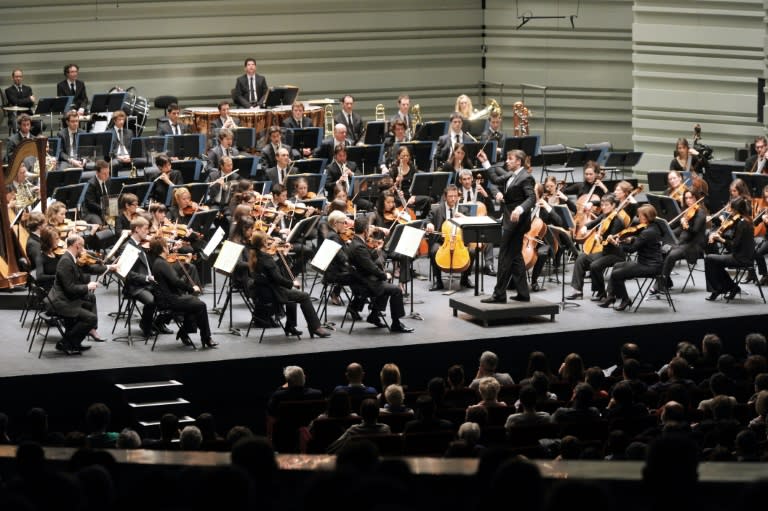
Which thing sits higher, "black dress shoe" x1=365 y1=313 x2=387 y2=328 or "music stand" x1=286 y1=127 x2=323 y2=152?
"music stand" x1=286 y1=127 x2=323 y2=152

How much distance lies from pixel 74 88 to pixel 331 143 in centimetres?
536

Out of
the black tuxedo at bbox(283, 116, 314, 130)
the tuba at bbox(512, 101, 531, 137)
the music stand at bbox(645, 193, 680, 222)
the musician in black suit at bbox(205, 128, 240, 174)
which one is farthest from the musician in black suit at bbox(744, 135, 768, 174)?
the musician in black suit at bbox(205, 128, 240, 174)

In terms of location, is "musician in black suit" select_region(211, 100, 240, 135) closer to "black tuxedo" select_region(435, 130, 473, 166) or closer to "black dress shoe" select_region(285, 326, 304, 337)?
"black tuxedo" select_region(435, 130, 473, 166)

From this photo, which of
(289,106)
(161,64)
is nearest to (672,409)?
(289,106)

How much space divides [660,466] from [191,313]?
9273 mm

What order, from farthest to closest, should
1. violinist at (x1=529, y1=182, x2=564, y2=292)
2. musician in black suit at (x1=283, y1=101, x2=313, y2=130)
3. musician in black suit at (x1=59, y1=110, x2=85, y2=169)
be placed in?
1. musician in black suit at (x1=283, y1=101, x2=313, y2=130)
2. musician in black suit at (x1=59, y1=110, x2=85, y2=169)
3. violinist at (x1=529, y1=182, x2=564, y2=292)

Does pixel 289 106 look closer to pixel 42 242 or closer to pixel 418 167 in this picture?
pixel 418 167

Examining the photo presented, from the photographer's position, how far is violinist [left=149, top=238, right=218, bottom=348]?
12133mm

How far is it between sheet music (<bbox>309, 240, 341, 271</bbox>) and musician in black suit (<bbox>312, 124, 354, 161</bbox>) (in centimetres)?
528

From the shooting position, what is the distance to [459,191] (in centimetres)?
1548

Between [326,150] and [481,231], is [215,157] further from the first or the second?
[481,231]

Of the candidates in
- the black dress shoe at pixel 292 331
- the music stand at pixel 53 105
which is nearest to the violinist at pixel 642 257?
the black dress shoe at pixel 292 331

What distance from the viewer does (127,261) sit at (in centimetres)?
1204

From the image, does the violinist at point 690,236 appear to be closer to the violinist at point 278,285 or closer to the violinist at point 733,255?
the violinist at point 733,255
